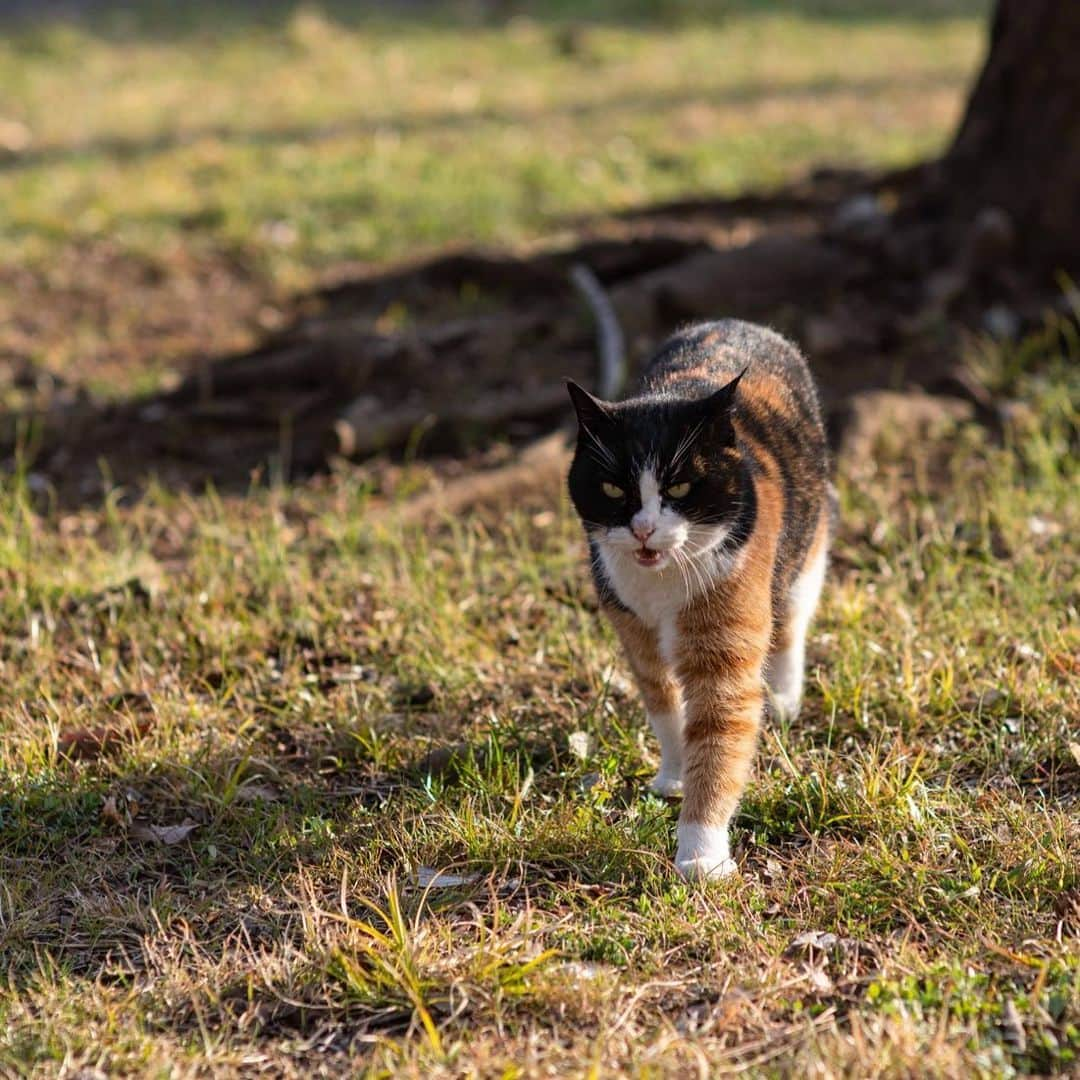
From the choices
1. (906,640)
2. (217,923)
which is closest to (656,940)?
(217,923)

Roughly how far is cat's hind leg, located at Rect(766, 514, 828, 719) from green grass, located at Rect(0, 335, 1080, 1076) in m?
0.08

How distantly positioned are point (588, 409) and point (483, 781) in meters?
0.94

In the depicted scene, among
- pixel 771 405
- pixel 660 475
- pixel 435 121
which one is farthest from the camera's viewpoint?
pixel 435 121

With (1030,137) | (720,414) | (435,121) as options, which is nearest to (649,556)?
(720,414)

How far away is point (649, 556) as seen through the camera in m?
2.92

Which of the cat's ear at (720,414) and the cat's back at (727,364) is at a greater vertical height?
the cat's ear at (720,414)

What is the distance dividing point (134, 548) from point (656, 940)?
249 cm

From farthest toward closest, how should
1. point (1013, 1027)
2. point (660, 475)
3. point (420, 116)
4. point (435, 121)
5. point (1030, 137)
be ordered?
point (420, 116), point (435, 121), point (1030, 137), point (660, 475), point (1013, 1027)

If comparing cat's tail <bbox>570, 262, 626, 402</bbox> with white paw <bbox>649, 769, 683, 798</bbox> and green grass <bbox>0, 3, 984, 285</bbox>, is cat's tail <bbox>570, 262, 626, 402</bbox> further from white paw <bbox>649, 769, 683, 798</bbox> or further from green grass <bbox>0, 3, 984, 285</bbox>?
white paw <bbox>649, 769, 683, 798</bbox>

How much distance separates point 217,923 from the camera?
294 cm

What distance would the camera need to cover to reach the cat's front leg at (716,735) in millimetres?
2994

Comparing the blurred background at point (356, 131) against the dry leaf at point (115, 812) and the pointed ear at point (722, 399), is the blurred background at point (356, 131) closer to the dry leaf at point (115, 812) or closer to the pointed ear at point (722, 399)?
the dry leaf at point (115, 812)

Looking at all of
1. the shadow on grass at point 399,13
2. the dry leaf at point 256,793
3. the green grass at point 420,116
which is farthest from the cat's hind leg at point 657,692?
the shadow on grass at point 399,13

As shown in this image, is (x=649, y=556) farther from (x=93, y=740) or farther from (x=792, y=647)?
(x=93, y=740)
